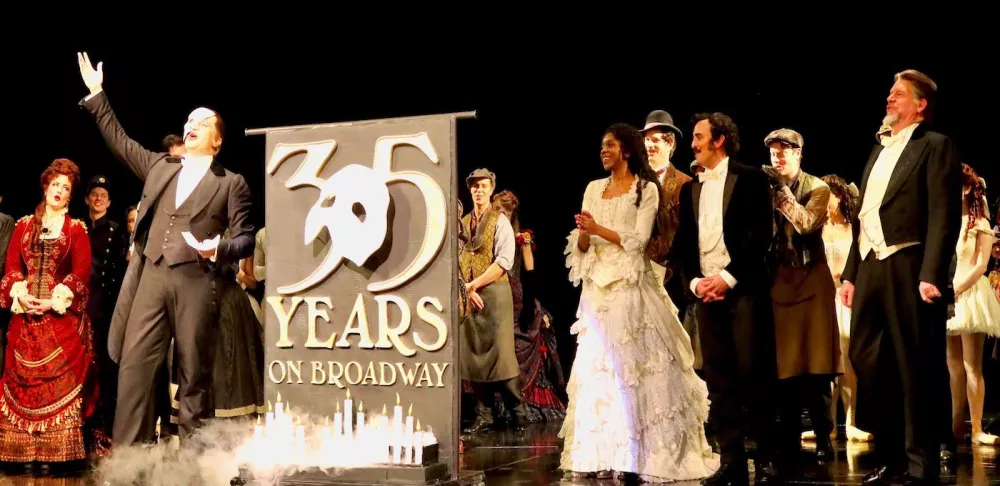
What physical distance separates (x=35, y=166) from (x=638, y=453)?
5080mm

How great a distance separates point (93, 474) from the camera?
5.05 m

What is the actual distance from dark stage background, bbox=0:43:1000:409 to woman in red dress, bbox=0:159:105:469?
81.2 inches

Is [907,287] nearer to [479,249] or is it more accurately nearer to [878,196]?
[878,196]

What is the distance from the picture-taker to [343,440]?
3.79m

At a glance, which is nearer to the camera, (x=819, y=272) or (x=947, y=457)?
(x=947, y=457)

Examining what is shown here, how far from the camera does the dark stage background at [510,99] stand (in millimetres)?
7289

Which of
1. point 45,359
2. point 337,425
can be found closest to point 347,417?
point 337,425

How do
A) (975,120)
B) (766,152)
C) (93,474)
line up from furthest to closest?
(766,152)
(975,120)
(93,474)

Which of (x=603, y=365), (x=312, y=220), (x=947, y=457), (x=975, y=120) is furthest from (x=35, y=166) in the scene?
(x=975, y=120)

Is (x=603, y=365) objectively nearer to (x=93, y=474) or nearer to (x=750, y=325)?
(x=750, y=325)

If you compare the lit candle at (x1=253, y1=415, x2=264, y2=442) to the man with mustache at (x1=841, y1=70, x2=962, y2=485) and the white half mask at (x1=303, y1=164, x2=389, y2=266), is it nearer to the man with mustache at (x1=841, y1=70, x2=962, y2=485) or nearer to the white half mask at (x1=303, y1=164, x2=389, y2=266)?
the white half mask at (x1=303, y1=164, x2=389, y2=266)

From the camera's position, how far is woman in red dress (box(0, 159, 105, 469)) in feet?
17.3

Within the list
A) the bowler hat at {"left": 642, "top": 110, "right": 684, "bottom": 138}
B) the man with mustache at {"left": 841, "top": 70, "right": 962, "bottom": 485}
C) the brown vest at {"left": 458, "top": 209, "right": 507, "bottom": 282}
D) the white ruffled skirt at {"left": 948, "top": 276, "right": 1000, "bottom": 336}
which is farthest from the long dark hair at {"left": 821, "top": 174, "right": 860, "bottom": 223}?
the brown vest at {"left": 458, "top": 209, "right": 507, "bottom": 282}

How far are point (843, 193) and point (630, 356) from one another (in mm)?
2003
